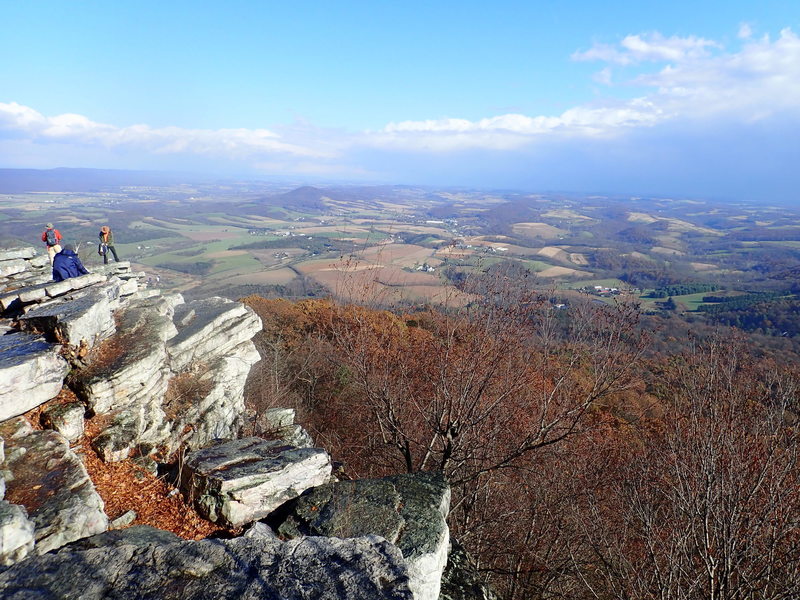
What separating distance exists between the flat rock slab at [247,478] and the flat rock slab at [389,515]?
336 mm

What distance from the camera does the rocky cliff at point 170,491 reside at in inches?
155

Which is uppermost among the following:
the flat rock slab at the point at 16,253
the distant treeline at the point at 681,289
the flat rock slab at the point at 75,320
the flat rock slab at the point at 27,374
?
the flat rock slab at the point at 16,253

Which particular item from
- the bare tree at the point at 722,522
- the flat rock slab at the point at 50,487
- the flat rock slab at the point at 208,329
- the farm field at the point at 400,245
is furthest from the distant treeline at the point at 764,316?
the flat rock slab at the point at 50,487

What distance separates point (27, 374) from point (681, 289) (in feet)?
169

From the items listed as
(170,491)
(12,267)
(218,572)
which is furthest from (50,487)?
(12,267)

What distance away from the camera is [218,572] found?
398cm

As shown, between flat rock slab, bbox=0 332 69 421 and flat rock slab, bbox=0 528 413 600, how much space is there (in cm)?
355

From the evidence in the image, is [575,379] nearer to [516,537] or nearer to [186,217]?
[516,537]

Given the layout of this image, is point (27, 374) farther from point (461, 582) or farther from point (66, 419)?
point (461, 582)

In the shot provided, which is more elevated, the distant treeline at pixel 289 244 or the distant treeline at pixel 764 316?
the distant treeline at pixel 289 244

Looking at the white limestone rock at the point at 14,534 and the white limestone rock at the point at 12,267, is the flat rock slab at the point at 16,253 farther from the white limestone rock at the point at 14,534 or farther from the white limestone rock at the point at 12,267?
the white limestone rock at the point at 14,534

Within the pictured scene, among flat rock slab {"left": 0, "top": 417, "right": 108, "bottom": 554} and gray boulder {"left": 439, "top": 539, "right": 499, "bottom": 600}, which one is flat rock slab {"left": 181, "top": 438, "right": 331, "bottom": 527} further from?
gray boulder {"left": 439, "top": 539, "right": 499, "bottom": 600}

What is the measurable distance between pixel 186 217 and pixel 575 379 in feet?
340

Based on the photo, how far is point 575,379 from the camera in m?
12.5
